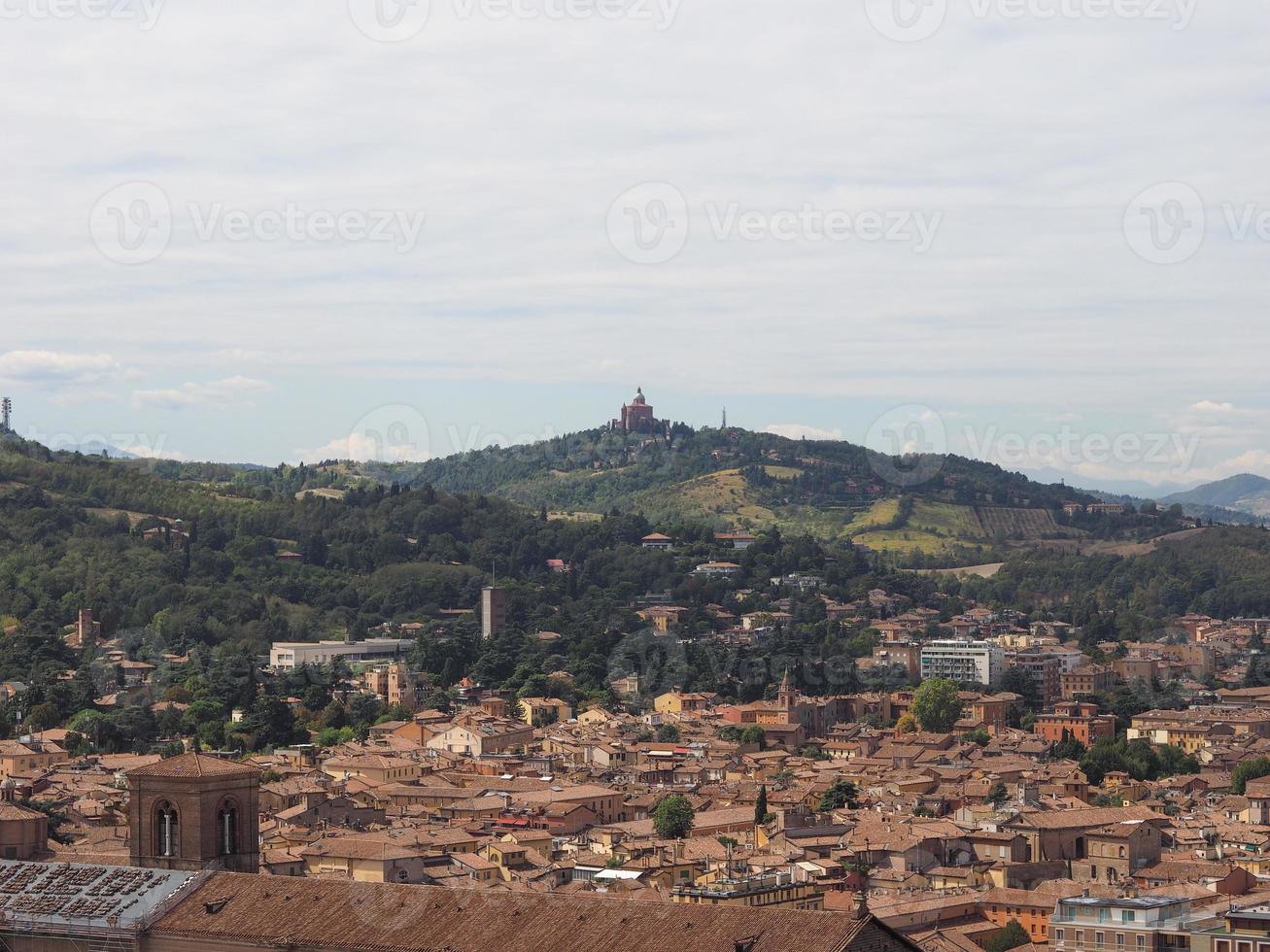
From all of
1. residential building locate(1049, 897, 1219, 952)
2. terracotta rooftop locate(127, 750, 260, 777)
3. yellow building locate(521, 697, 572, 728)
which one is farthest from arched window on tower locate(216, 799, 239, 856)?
yellow building locate(521, 697, 572, 728)

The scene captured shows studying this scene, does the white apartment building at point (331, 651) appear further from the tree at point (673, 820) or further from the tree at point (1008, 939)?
the tree at point (1008, 939)

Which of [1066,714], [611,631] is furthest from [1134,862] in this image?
[611,631]

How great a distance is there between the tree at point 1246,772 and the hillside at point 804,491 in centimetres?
8156

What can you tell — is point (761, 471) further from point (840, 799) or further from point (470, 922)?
point (470, 922)

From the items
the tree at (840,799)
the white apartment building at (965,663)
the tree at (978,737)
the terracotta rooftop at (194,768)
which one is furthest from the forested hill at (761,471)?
the terracotta rooftop at (194,768)

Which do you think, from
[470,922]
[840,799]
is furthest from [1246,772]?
[470,922]

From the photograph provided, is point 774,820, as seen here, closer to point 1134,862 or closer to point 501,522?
point 1134,862

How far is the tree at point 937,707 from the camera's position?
8075 centimetres

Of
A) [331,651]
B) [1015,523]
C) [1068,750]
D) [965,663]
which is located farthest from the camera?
[1015,523]

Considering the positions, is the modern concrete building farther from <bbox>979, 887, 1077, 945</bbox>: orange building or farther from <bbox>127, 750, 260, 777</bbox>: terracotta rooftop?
<bbox>127, 750, 260, 777</bbox>: terracotta rooftop

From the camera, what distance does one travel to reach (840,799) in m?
56.6

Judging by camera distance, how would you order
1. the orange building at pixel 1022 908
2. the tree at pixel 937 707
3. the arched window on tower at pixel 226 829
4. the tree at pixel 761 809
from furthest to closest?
the tree at pixel 937 707 → the tree at pixel 761 809 → the orange building at pixel 1022 908 → the arched window on tower at pixel 226 829

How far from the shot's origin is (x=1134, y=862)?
46.6m

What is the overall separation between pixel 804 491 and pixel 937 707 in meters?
92.8
